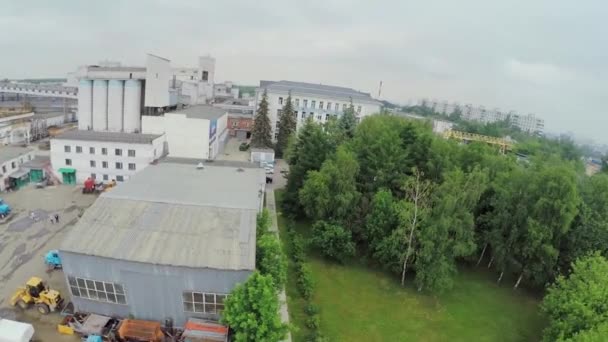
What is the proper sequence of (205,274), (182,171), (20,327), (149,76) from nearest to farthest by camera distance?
(20,327) < (205,274) < (182,171) < (149,76)

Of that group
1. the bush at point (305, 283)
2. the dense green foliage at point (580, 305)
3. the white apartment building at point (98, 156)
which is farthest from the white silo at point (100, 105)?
the dense green foliage at point (580, 305)

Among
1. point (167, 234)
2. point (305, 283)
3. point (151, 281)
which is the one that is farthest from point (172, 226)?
point (305, 283)

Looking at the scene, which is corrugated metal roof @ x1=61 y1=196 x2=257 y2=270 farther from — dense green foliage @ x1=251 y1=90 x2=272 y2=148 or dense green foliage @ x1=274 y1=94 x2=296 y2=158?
dense green foliage @ x1=274 y1=94 x2=296 y2=158

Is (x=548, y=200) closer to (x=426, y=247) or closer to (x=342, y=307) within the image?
(x=426, y=247)

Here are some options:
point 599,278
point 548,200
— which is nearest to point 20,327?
point 599,278

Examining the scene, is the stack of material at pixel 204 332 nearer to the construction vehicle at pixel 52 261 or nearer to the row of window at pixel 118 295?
the row of window at pixel 118 295

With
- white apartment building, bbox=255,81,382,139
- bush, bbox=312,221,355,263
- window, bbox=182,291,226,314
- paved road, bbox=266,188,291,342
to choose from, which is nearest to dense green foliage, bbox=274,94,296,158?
white apartment building, bbox=255,81,382,139
